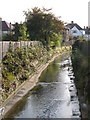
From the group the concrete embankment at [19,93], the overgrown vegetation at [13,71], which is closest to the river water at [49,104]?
the concrete embankment at [19,93]

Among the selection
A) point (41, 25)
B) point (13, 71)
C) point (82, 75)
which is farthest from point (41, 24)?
point (82, 75)

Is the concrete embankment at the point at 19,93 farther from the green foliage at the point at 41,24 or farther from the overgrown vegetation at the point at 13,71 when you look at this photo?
the green foliage at the point at 41,24

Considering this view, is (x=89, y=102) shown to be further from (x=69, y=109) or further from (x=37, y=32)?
(x=37, y=32)

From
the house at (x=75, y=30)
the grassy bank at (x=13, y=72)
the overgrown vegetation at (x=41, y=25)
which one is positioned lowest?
the grassy bank at (x=13, y=72)

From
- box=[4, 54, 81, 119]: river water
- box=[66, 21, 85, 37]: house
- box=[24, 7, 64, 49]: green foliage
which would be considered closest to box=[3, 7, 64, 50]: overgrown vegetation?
box=[24, 7, 64, 49]: green foliage

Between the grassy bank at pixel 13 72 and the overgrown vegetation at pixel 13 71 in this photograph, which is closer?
the grassy bank at pixel 13 72

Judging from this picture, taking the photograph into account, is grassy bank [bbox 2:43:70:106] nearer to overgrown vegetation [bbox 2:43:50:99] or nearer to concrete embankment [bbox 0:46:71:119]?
overgrown vegetation [bbox 2:43:50:99]

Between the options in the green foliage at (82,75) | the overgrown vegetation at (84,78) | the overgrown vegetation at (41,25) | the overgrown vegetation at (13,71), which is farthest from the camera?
the overgrown vegetation at (41,25)

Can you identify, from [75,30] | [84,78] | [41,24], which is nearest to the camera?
[84,78]

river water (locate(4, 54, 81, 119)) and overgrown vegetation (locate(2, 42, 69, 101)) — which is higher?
overgrown vegetation (locate(2, 42, 69, 101))

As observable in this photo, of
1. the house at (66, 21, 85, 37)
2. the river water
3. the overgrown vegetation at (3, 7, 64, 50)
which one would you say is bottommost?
the river water

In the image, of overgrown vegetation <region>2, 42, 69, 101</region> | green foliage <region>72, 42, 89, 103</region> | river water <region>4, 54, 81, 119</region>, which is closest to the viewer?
green foliage <region>72, 42, 89, 103</region>

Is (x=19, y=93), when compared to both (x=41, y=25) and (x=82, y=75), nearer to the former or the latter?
(x=82, y=75)

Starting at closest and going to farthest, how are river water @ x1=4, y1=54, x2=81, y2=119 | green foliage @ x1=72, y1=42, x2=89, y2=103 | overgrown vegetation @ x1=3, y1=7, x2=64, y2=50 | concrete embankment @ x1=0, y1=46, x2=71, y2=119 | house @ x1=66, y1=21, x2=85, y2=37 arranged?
green foliage @ x1=72, y1=42, x2=89, y2=103, river water @ x1=4, y1=54, x2=81, y2=119, concrete embankment @ x1=0, y1=46, x2=71, y2=119, overgrown vegetation @ x1=3, y1=7, x2=64, y2=50, house @ x1=66, y1=21, x2=85, y2=37
